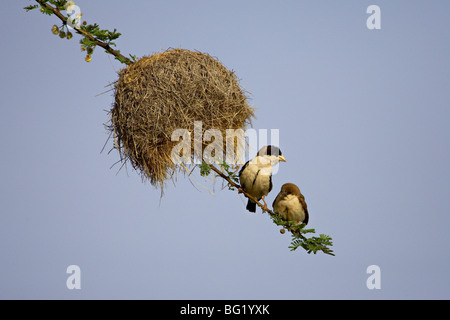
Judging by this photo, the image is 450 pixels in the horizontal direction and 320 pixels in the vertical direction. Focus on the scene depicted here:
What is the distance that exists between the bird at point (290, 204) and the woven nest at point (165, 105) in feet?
2.01

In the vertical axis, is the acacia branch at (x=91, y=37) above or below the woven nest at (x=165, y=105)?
above

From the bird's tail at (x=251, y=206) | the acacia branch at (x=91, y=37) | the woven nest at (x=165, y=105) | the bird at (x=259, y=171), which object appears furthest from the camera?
the bird's tail at (x=251, y=206)

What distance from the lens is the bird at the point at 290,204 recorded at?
413 centimetres

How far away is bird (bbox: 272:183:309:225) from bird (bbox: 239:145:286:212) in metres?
0.12

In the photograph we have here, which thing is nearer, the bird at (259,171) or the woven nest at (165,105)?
the woven nest at (165,105)

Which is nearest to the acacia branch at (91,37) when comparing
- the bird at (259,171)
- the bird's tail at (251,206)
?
the bird at (259,171)

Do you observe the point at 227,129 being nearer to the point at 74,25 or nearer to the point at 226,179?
the point at 226,179

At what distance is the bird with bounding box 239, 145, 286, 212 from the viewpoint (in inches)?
161

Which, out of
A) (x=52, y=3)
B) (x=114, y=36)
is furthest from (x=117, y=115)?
(x=52, y=3)

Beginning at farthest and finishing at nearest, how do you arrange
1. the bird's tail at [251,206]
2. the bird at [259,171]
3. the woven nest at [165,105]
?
the bird's tail at [251,206]
the bird at [259,171]
the woven nest at [165,105]

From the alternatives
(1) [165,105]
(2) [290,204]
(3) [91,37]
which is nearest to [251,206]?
(2) [290,204]

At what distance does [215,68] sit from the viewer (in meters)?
4.16

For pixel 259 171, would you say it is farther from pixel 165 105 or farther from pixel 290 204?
pixel 165 105

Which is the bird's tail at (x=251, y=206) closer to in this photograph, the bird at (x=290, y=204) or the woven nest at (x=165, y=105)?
the bird at (x=290, y=204)
